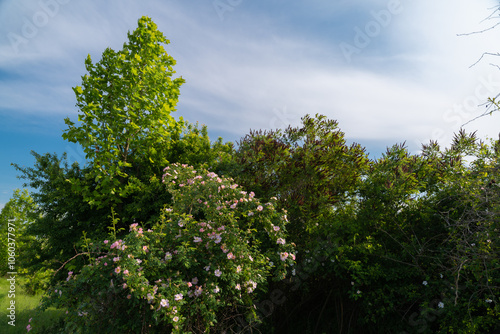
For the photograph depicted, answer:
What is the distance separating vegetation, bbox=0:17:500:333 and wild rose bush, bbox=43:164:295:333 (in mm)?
22

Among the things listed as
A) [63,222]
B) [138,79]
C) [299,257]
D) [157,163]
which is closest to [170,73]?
[138,79]

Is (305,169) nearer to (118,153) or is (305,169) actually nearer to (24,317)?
(118,153)

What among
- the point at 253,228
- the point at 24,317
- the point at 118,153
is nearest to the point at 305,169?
the point at 253,228

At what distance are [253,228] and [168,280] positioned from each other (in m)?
1.99

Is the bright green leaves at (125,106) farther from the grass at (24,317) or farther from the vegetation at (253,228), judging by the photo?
the grass at (24,317)

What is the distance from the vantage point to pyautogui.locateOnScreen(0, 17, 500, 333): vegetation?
3.99 meters

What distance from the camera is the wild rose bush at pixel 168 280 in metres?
3.78

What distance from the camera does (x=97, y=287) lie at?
3949mm

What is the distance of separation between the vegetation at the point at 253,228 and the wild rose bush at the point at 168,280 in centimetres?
2

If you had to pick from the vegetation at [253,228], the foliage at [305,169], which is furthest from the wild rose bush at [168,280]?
the foliage at [305,169]

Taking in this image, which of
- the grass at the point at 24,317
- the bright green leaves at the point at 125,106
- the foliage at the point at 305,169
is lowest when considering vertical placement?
the grass at the point at 24,317

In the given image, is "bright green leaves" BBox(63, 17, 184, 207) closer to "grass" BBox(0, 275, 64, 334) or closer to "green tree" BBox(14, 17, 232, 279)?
"green tree" BBox(14, 17, 232, 279)

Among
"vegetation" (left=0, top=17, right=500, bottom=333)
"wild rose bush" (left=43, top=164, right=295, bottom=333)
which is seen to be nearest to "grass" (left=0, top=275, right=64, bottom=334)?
"vegetation" (left=0, top=17, right=500, bottom=333)

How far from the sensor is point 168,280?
389cm
